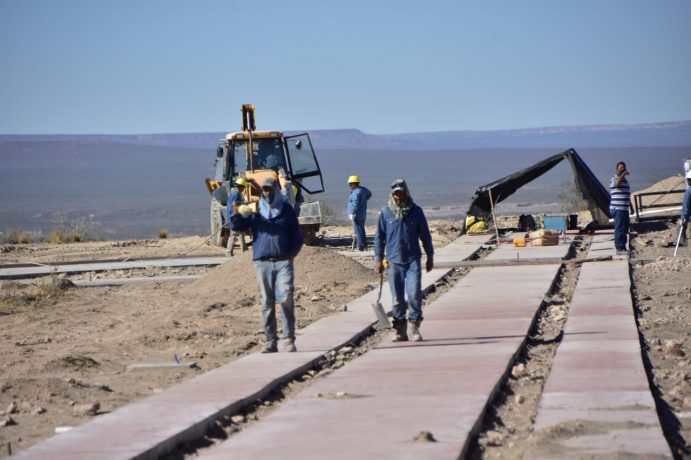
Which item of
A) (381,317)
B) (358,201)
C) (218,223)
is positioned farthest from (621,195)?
(218,223)

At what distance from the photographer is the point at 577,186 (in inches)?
1157

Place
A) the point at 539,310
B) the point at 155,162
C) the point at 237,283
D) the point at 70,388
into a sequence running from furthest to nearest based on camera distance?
the point at 155,162 → the point at 237,283 → the point at 539,310 → the point at 70,388

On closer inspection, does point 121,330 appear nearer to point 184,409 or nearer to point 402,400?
point 184,409

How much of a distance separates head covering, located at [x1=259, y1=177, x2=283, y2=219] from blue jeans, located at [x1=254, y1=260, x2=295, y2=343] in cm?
49

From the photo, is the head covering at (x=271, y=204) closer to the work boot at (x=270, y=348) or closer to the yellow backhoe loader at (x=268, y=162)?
the work boot at (x=270, y=348)

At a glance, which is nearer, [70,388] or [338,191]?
[70,388]

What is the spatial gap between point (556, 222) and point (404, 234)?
17.1 m

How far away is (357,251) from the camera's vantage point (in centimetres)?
2667

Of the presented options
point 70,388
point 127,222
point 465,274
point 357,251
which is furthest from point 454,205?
point 70,388

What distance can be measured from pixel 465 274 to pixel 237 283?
13.1 ft

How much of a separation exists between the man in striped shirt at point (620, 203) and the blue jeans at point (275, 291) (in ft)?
37.2

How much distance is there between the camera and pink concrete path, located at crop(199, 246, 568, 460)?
7.95 meters

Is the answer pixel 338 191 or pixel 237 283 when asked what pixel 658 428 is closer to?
pixel 237 283

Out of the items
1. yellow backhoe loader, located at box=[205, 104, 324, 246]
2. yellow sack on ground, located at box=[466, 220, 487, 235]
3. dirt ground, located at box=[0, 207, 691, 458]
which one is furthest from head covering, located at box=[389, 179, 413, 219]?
yellow sack on ground, located at box=[466, 220, 487, 235]
